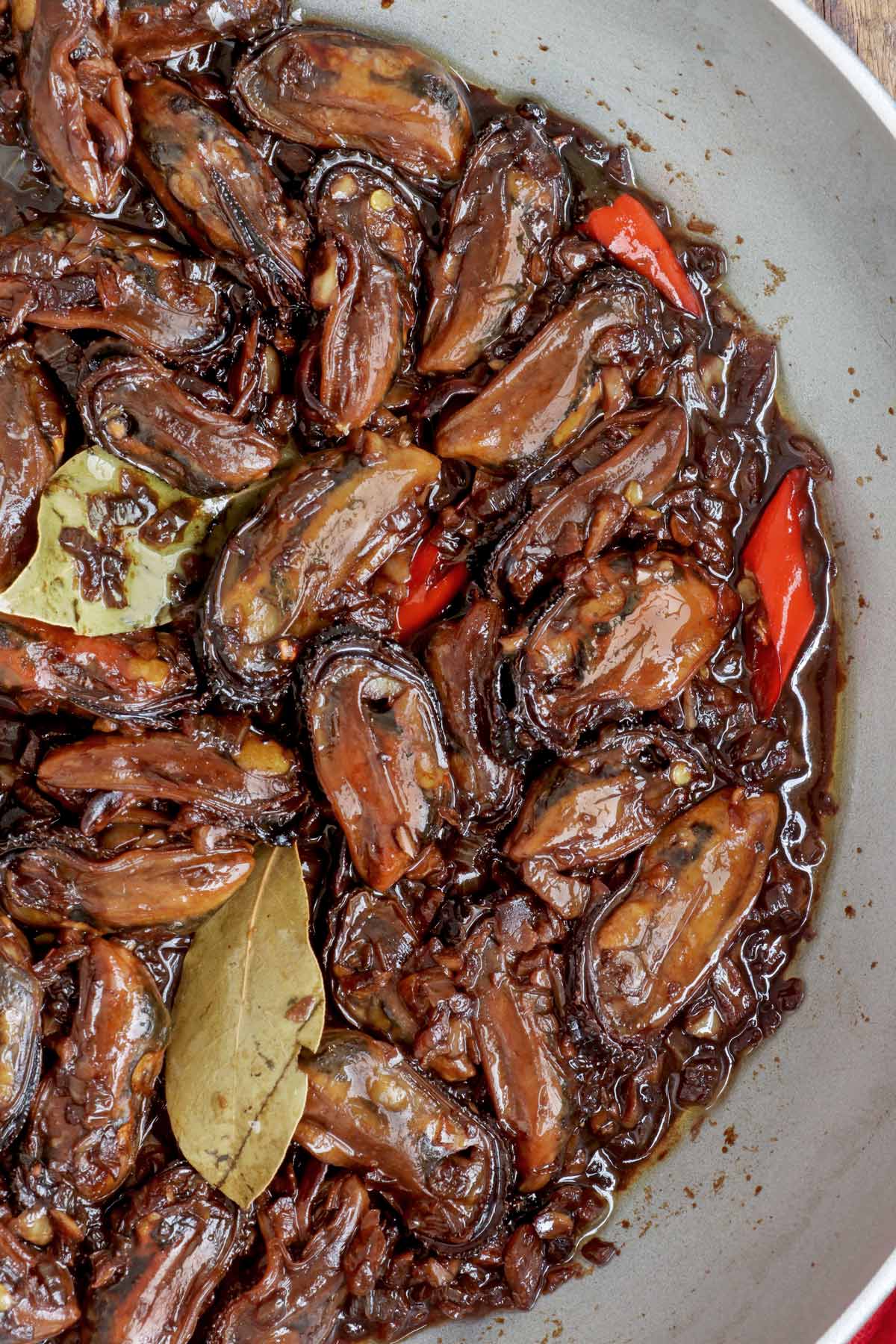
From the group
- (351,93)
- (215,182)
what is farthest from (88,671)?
(351,93)

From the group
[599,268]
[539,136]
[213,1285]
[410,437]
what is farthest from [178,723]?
[539,136]

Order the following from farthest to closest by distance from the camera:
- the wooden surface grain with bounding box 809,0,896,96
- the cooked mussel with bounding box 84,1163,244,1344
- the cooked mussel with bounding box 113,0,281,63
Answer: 1. the wooden surface grain with bounding box 809,0,896,96
2. the cooked mussel with bounding box 113,0,281,63
3. the cooked mussel with bounding box 84,1163,244,1344

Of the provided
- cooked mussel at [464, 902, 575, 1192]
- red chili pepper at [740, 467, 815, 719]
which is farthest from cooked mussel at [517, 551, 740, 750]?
cooked mussel at [464, 902, 575, 1192]

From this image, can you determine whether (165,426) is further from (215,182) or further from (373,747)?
(373,747)

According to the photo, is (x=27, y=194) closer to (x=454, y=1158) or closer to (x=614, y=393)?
(x=614, y=393)

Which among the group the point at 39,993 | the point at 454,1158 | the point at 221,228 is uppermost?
the point at 221,228

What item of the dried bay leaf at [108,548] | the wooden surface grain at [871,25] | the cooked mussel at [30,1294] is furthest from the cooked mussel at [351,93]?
the cooked mussel at [30,1294]

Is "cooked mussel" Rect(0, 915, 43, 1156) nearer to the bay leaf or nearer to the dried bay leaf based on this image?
the bay leaf
